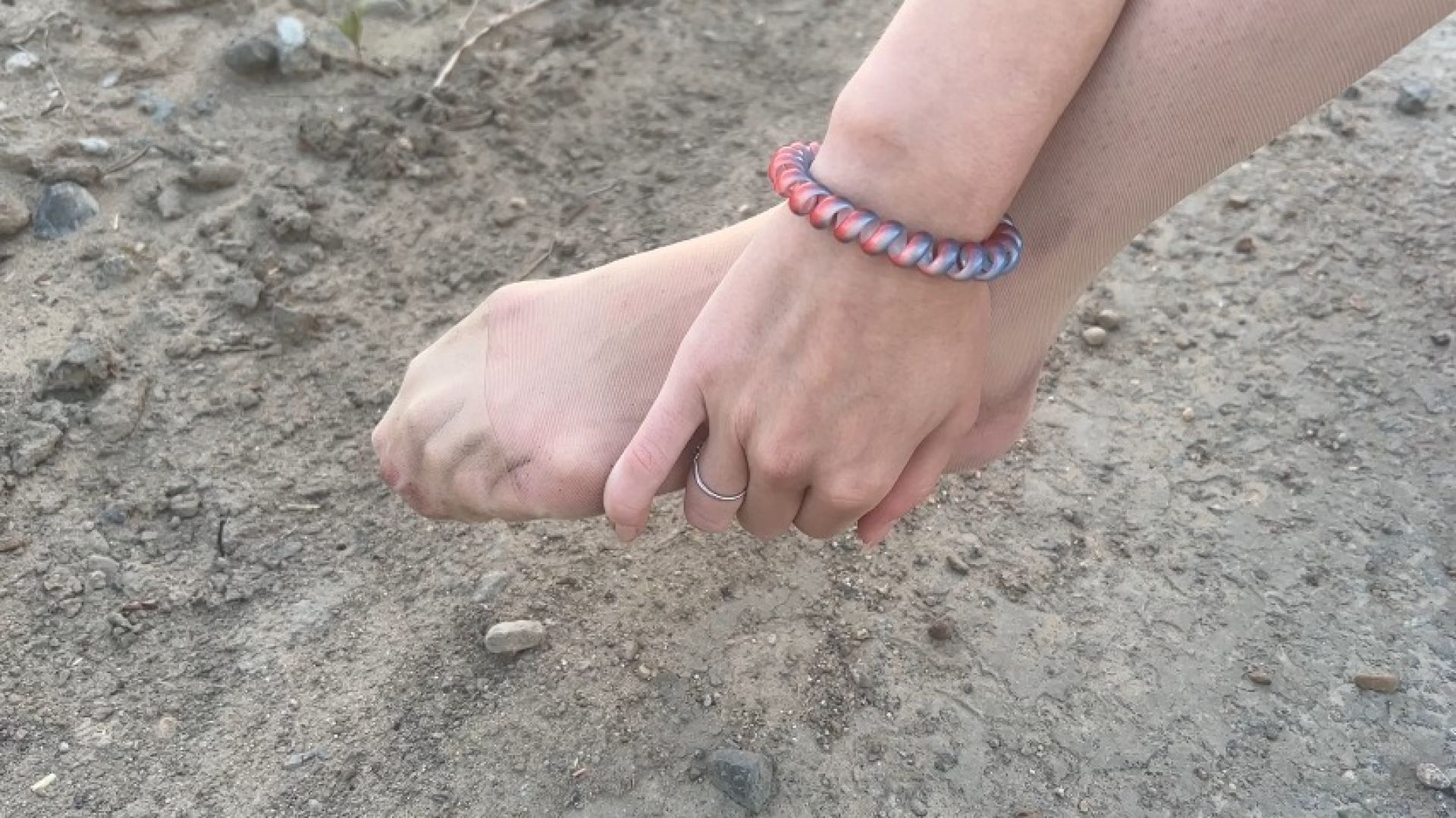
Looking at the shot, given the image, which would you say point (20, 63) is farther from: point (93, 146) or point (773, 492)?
point (773, 492)

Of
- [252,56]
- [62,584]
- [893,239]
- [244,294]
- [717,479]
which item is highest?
[893,239]

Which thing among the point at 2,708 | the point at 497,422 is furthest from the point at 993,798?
the point at 2,708

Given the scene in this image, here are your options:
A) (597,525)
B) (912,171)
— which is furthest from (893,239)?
Answer: (597,525)

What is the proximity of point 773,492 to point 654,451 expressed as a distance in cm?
10

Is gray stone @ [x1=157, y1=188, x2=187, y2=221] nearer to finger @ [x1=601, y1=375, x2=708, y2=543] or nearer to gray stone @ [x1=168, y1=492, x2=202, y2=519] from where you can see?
gray stone @ [x1=168, y1=492, x2=202, y2=519]

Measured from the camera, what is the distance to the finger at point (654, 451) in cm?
97

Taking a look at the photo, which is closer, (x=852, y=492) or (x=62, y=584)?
(x=852, y=492)

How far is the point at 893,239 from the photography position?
0.84m

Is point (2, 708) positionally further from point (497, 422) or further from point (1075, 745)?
point (1075, 745)

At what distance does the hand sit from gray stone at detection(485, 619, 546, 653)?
251 millimetres

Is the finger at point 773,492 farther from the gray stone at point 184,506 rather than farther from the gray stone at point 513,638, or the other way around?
the gray stone at point 184,506

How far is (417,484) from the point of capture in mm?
1151

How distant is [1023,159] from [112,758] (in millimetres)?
951

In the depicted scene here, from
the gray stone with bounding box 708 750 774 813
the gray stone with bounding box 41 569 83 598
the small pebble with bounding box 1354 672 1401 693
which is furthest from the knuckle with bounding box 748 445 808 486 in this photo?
the gray stone with bounding box 41 569 83 598
